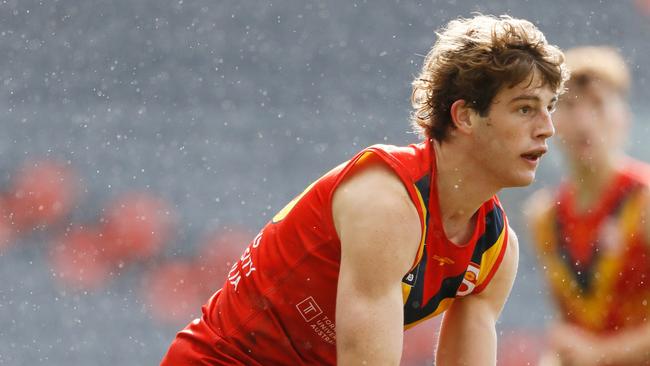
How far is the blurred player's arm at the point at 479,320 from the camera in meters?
3.31

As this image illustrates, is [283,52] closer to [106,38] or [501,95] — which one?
[106,38]

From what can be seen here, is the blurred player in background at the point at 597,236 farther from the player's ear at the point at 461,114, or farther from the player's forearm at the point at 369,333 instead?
the player's forearm at the point at 369,333

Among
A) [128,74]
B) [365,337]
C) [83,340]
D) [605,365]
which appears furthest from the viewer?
[128,74]

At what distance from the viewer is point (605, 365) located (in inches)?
188

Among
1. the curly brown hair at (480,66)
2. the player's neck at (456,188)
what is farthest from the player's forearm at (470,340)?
the curly brown hair at (480,66)

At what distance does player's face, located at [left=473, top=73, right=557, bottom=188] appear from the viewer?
2975 mm

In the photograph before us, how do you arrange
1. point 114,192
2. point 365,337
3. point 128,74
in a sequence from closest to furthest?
point 365,337
point 114,192
point 128,74

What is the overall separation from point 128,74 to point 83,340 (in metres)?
3.39

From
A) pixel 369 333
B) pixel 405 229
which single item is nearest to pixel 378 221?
pixel 405 229

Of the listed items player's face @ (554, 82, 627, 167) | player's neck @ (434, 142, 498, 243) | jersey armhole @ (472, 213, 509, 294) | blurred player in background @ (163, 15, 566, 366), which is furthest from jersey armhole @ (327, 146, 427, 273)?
player's face @ (554, 82, 627, 167)

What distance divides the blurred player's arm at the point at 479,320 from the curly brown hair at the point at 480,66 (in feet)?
1.53

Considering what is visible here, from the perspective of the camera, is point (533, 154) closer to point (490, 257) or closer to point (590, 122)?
point (490, 257)

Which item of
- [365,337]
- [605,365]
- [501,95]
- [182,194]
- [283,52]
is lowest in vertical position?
[605,365]

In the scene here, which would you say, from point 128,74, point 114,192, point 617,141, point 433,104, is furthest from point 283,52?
point 433,104
